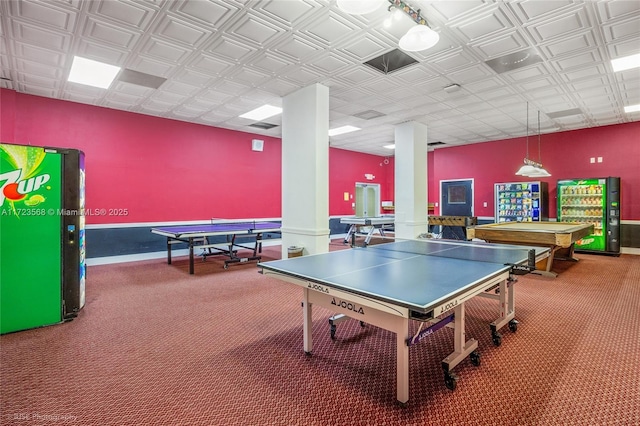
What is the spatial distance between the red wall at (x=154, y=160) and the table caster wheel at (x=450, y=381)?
6686 mm

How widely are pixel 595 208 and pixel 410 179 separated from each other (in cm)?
457

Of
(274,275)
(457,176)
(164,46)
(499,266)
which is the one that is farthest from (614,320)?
(457,176)

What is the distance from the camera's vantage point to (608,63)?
4309mm

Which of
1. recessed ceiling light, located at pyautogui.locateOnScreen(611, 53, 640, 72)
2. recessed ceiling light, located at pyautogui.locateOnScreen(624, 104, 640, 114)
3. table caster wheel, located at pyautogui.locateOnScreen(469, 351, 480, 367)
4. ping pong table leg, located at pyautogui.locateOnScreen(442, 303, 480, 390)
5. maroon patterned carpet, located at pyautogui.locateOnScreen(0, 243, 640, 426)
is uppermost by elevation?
recessed ceiling light, located at pyautogui.locateOnScreen(624, 104, 640, 114)

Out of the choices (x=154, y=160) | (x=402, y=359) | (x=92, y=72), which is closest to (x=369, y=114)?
(x=154, y=160)

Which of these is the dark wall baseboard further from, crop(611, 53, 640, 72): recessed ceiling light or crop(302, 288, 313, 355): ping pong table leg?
crop(302, 288, 313, 355): ping pong table leg

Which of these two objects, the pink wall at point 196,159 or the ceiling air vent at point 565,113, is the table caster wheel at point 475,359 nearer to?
the ceiling air vent at point 565,113

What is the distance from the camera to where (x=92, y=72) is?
4656mm

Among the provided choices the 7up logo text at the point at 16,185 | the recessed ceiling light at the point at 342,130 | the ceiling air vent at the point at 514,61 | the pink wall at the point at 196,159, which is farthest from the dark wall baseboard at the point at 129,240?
the ceiling air vent at the point at 514,61

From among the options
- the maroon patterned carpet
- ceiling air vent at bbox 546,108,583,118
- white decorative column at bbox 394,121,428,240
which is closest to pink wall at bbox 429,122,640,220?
ceiling air vent at bbox 546,108,583,118

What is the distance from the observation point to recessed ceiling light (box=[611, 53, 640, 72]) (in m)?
4.16

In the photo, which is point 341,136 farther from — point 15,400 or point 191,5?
point 15,400

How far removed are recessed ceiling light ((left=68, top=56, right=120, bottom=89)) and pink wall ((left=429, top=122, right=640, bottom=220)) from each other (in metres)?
9.54

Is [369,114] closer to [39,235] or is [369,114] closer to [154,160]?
[154,160]
